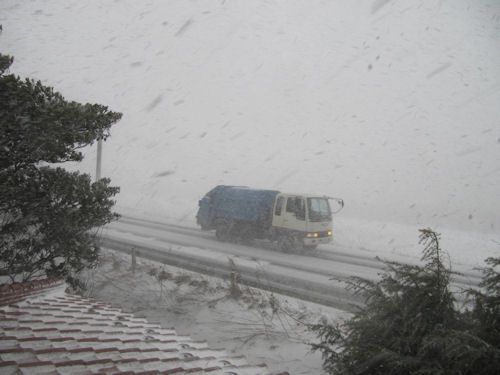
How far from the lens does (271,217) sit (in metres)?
16.0

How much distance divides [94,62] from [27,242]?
78436mm

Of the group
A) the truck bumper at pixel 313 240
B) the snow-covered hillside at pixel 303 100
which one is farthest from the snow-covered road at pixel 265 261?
the snow-covered hillside at pixel 303 100

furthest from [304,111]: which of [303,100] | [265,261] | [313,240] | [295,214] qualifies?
[265,261]

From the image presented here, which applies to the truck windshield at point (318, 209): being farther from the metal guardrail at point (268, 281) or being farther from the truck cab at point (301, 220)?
the metal guardrail at point (268, 281)

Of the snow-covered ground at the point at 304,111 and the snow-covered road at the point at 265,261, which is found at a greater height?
A: the snow-covered ground at the point at 304,111

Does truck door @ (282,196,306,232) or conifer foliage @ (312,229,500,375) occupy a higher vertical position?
truck door @ (282,196,306,232)

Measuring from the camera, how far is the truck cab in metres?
15.1

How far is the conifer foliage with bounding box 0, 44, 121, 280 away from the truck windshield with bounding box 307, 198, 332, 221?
362 inches

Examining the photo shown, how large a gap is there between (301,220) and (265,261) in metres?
2.71

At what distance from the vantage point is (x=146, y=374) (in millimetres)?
3328

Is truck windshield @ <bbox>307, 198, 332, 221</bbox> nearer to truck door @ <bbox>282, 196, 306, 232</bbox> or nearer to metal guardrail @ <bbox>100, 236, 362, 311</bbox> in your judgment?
truck door @ <bbox>282, 196, 306, 232</bbox>

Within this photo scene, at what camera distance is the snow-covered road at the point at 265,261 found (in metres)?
10.0

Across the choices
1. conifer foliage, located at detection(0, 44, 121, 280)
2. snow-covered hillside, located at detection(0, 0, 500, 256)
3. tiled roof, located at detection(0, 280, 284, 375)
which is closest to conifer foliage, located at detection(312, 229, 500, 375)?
tiled roof, located at detection(0, 280, 284, 375)

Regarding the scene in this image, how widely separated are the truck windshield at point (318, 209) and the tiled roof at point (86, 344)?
1059cm
